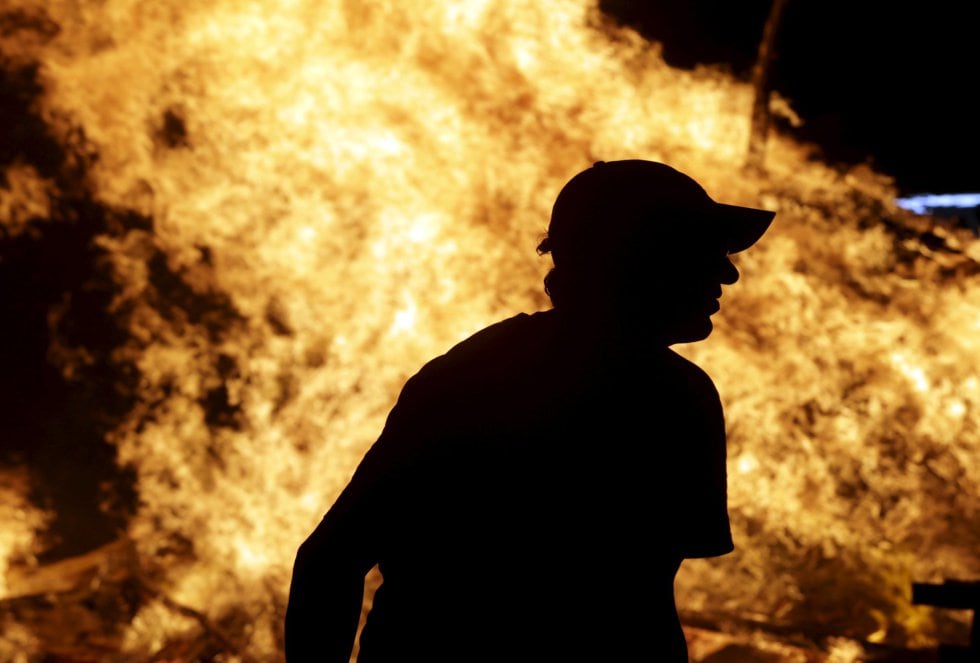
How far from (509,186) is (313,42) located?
5.32 feet

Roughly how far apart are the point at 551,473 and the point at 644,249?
45 centimetres

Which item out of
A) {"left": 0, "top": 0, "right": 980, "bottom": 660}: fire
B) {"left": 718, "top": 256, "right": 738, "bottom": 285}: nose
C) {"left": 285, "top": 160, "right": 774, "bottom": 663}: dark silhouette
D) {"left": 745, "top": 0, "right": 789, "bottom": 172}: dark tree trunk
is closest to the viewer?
{"left": 285, "top": 160, "right": 774, "bottom": 663}: dark silhouette

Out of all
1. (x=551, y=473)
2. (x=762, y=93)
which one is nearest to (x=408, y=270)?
(x=762, y=93)

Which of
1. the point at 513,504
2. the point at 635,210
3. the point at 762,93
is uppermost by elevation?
the point at 762,93

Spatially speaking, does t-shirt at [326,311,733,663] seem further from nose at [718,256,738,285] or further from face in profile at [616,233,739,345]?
nose at [718,256,738,285]

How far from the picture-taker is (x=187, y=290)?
17.5ft

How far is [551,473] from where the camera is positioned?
52.5 inches

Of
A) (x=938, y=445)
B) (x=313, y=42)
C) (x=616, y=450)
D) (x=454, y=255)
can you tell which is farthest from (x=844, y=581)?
(x=313, y=42)

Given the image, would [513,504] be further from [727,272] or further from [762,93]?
[762,93]

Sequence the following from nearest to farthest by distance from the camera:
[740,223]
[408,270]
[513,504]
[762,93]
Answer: [513,504]
[740,223]
[408,270]
[762,93]

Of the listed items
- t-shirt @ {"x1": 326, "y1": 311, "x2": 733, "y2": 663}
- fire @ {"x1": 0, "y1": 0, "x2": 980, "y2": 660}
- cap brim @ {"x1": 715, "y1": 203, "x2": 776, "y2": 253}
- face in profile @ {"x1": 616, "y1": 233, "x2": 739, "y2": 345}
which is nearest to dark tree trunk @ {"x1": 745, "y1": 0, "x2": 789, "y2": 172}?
fire @ {"x1": 0, "y1": 0, "x2": 980, "y2": 660}

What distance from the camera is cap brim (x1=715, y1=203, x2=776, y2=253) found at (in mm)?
1408

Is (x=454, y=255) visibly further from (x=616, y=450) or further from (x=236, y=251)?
→ (x=616, y=450)

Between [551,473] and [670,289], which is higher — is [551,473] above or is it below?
below
